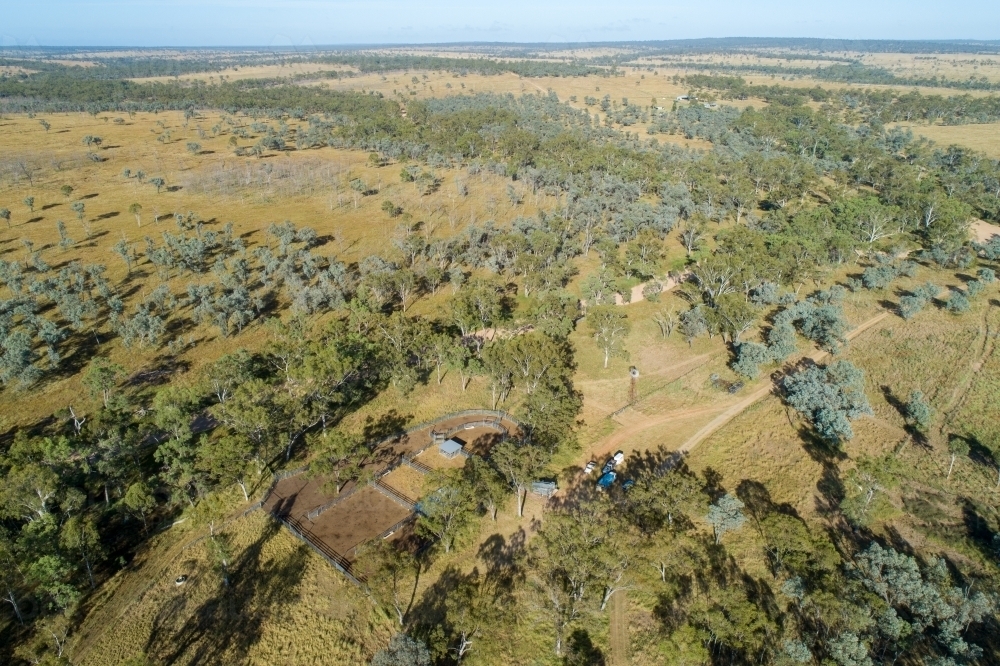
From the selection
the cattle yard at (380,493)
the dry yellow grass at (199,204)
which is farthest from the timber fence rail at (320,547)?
the dry yellow grass at (199,204)

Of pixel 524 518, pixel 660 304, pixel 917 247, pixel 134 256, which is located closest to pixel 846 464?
pixel 524 518

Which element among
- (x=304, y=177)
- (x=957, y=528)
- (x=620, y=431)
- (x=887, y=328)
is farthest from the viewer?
(x=304, y=177)

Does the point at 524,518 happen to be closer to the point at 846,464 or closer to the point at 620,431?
the point at 620,431

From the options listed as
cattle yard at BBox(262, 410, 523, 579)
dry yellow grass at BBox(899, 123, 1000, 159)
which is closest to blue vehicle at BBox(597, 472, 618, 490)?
cattle yard at BBox(262, 410, 523, 579)

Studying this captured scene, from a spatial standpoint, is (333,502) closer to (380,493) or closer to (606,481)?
(380,493)

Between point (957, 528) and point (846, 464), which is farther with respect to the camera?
point (846, 464)

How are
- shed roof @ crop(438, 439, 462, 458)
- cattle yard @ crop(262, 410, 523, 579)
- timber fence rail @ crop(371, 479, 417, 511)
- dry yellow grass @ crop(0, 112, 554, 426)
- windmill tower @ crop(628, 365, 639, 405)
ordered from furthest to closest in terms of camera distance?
dry yellow grass @ crop(0, 112, 554, 426) → windmill tower @ crop(628, 365, 639, 405) → shed roof @ crop(438, 439, 462, 458) → timber fence rail @ crop(371, 479, 417, 511) → cattle yard @ crop(262, 410, 523, 579)

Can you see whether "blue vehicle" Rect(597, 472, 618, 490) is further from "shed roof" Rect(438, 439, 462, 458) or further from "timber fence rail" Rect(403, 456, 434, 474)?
"timber fence rail" Rect(403, 456, 434, 474)

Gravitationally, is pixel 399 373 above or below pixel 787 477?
above
